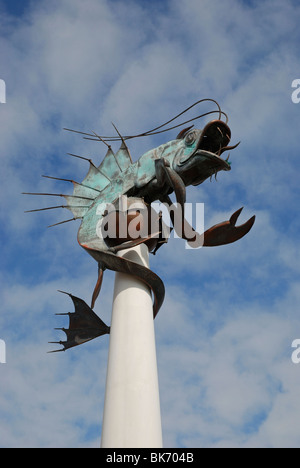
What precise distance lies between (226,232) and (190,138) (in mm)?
1969

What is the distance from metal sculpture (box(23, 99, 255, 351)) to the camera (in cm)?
1002

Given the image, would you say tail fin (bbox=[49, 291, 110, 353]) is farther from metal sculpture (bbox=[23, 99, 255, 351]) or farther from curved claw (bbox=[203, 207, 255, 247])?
curved claw (bbox=[203, 207, 255, 247])

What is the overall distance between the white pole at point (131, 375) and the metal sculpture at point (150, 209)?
474 mm

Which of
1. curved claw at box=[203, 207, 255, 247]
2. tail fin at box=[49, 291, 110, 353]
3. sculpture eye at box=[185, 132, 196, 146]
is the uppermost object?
sculpture eye at box=[185, 132, 196, 146]

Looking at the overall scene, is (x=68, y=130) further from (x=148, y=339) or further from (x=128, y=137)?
(x=148, y=339)

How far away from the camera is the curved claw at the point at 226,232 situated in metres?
10.5

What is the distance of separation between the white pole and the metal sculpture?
1.56 feet

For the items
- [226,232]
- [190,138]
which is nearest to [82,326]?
[226,232]

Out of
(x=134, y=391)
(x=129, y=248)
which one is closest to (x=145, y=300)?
(x=129, y=248)

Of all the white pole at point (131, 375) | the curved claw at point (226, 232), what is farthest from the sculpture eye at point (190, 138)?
the white pole at point (131, 375)

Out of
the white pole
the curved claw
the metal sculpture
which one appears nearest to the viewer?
the white pole

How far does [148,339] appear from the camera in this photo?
29.1ft

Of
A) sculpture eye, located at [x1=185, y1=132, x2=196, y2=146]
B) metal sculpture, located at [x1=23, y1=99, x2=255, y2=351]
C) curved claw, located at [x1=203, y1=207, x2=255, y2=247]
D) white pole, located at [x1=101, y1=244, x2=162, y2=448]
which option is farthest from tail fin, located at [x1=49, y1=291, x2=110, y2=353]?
sculpture eye, located at [x1=185, y1=132, x2=196, y2=146]

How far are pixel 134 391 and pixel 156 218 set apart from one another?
12.3 ft
